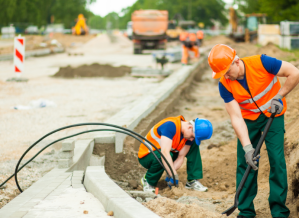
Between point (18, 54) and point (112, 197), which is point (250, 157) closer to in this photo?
point (112, 197)

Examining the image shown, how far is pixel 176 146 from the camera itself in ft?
15.0

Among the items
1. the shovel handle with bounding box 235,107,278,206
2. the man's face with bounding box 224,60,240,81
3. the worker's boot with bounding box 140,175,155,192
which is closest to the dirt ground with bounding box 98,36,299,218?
the worker's boot with bounding box 140,175,155,192

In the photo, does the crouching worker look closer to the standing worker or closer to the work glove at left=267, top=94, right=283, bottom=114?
the standing worker

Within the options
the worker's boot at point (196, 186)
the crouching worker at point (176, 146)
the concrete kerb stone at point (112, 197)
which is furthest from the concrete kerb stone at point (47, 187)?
the worker's boot at point (196, 186)

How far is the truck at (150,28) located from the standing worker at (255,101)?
869 inches

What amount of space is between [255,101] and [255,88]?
124mm

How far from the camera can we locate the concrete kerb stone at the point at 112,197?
280cm

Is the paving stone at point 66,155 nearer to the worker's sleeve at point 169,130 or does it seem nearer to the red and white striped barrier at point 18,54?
the worker's sleeve at point 169,130

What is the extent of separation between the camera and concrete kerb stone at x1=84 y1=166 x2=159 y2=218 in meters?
2.80

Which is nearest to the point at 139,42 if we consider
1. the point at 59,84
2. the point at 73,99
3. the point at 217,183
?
the point at 59,84

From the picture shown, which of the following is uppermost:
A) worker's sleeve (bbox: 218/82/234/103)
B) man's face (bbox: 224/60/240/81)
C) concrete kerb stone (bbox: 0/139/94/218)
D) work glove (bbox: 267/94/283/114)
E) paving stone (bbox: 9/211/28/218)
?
man's face (bbox: 224/60/240/81)

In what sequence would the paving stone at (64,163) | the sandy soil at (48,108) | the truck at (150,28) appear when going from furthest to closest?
1. the truck at (150,28)
2. the sandy soil at (48,108)
3. the paving stone at (64,163)

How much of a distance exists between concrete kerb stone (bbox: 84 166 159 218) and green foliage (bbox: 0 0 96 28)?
42665 millimetres

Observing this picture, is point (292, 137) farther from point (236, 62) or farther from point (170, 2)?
point (170, 2)
